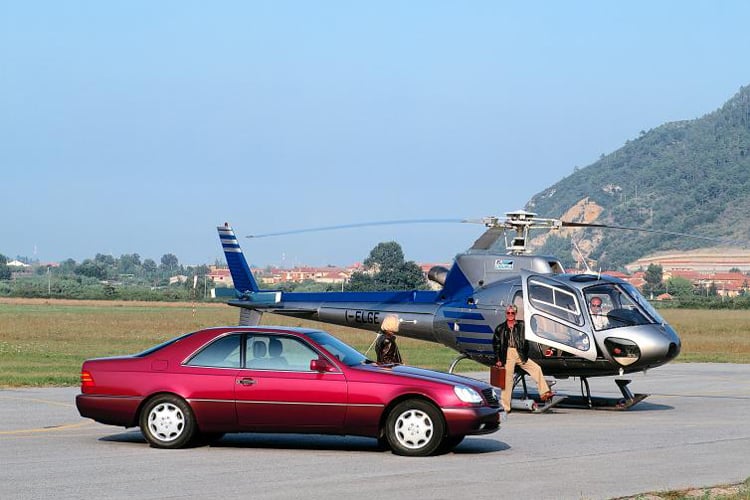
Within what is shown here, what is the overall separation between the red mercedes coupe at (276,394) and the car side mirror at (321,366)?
0.04 feet

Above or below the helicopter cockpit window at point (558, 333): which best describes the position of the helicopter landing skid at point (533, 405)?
below

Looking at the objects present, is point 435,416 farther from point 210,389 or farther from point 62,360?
point 62,360

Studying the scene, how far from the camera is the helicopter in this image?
1930cm

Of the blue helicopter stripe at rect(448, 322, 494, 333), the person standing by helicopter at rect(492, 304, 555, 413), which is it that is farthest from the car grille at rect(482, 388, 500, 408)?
the blue helicopter stripe at rect(448, 322, 494, 333)

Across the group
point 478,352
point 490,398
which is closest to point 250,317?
point 478,352

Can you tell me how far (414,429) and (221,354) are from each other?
2.32m

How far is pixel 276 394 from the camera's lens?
13.2m

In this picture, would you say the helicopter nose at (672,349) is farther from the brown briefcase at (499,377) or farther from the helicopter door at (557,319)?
the brown briefcase at (499,377)

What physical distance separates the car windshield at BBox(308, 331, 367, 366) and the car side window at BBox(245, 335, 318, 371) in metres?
0.24

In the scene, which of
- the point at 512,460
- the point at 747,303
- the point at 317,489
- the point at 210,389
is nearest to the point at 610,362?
the point at 512,460

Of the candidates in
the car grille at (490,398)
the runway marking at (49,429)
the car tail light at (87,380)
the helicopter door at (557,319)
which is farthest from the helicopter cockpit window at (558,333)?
the car tail light at (87,380)

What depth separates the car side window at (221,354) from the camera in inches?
535

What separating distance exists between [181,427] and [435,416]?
278 cm

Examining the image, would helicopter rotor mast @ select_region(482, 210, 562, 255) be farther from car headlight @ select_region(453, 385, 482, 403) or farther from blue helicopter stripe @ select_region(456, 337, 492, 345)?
car headlight @ select_region(453, 385, 482, 403)
